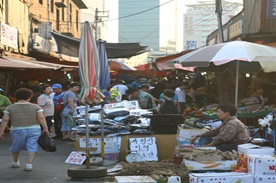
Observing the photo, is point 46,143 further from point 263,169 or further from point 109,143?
point 263,169

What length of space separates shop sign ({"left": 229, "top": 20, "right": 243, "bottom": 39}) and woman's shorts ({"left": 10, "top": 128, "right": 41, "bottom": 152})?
39.3 feet

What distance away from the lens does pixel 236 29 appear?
20.0 meters

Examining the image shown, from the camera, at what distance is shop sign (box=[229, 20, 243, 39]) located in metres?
19.0

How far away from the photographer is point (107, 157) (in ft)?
33.3

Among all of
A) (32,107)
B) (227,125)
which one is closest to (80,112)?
(32,107)

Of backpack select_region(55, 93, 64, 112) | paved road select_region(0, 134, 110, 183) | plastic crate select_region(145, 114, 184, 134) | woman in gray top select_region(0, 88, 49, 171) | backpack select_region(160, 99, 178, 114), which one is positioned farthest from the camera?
backpack select_region(55, 93, 64, 112)

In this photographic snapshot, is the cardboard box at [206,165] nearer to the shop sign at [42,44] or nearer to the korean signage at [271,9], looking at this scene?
the korean signage at [271,9]

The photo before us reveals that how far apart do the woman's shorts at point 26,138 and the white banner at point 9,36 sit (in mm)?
10745

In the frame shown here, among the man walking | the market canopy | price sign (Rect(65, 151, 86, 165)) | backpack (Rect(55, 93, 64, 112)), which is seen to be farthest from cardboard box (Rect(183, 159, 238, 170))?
the market canopy

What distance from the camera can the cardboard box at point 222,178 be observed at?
6.72m

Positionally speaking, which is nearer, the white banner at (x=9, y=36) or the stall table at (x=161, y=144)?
the stall table at (x=161, y=144)

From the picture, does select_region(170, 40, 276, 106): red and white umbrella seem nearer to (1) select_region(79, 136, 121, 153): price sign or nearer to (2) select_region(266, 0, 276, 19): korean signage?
(1) select_region(79, 136, 121, 153): price sign

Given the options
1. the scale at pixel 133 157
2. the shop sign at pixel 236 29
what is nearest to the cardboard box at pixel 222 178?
the scale at pixel 133 157

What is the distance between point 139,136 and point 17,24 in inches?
543
